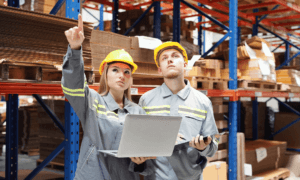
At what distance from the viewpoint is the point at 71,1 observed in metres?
2.98

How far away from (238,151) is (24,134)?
5613 millimetres

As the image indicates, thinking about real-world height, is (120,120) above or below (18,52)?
below

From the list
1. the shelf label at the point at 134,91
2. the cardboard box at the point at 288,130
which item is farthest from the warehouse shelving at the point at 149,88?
the cardboard box at the point at 288,130

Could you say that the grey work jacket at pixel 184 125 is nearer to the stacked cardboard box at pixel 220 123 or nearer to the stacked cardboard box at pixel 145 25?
the stacked cardboard box at pixel 220 123

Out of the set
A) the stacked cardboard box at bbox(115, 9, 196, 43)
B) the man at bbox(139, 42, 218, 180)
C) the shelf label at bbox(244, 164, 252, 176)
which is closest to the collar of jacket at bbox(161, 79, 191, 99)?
the man at bbox(139, 42, 218, 180)

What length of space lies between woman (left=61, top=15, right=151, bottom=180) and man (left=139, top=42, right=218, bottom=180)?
0.26 meters

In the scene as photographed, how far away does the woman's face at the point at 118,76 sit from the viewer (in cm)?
232

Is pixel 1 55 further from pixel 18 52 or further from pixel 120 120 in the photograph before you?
pixel 120 120

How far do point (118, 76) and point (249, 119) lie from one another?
270 inches

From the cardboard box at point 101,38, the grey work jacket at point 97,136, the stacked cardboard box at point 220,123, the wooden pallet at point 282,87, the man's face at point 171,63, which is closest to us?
the grey work jacket at point 97,136

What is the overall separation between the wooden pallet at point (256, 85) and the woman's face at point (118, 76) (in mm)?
3559

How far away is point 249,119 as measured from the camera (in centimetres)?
841

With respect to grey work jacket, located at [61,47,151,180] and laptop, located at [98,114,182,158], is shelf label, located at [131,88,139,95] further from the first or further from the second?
laptop, located at [98,114,182,158]

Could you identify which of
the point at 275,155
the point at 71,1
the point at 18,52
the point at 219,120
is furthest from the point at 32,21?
the point at 275,155
